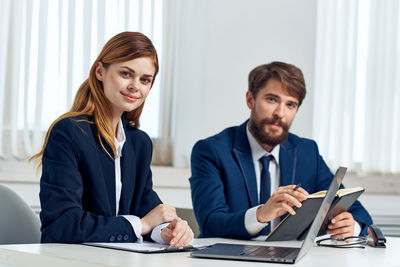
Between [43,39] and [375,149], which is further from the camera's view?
[375,149]

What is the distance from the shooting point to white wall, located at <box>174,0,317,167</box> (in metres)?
3.52

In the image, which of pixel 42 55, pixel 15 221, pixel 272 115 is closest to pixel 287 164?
pixel 272 115

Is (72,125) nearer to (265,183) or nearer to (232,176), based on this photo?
(232,176)

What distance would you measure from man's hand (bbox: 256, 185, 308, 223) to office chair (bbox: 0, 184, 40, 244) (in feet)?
2.73

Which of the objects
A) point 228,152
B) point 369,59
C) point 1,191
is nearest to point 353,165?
point 369,59

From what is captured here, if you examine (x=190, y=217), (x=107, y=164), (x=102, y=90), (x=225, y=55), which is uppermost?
(x=225, y=55)

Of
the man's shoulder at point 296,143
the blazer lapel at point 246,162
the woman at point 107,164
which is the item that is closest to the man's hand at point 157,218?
the woman at point 107,164

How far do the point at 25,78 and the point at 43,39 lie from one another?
0.24m

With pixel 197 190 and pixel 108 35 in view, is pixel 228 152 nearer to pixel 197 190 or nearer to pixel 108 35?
pixel 197 190

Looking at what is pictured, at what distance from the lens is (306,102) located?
3.82m

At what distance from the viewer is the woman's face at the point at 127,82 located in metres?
1.94

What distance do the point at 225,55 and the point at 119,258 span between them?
245 cm

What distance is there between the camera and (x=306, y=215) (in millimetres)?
1855

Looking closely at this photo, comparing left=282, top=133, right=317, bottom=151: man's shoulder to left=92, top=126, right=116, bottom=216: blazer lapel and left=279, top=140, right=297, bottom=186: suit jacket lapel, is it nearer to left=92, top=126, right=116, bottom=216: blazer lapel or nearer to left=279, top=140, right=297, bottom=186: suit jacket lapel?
left=279, top=140, right=297, bottom=186: suit jacket lapel
